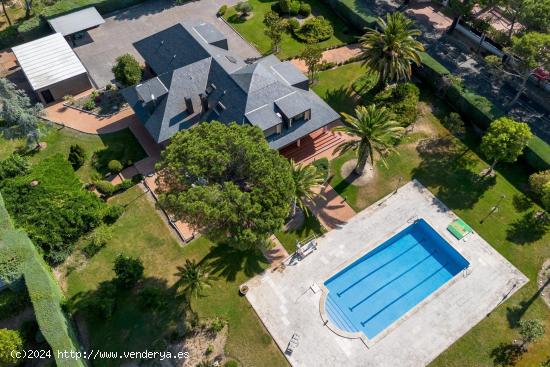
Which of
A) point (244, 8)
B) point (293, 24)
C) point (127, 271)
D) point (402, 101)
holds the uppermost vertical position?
point (244, 8)

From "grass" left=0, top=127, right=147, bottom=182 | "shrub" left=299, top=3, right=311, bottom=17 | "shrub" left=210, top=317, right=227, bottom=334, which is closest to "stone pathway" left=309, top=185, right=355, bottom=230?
"shrub" left=210, top=317, right=227, bottom=334

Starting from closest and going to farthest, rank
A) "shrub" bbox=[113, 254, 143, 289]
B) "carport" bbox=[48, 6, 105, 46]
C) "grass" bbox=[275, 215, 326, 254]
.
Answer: "shrub" bbox=[113, 254, 143, 289] < "grass" bbox=[275, 215, 326, 254] < "carport" bbox=[48, 6, 105, 46]

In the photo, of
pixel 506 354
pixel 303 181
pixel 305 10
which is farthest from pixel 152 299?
pixel 305 10

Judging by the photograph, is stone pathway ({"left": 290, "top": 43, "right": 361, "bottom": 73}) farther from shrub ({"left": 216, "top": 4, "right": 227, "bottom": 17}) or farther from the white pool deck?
the white pool deck

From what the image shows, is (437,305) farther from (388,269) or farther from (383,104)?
(383,104)

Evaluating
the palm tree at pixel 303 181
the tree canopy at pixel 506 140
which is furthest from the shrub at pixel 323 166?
the tree canopy at pixel 506 140

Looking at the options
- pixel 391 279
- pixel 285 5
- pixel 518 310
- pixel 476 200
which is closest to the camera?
pixel 518 310

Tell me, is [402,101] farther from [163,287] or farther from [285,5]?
[163,287]
